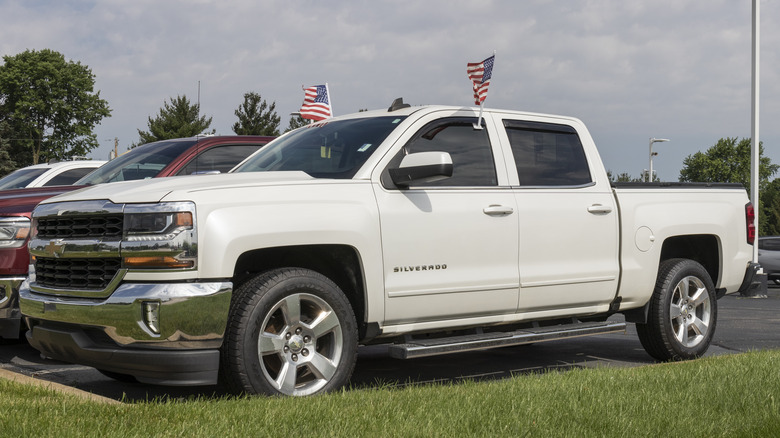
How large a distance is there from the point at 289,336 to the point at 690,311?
4088mm

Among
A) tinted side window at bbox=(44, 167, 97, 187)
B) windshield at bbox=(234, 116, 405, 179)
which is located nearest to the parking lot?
windshield at bbox=(234, 116, 405, 179)

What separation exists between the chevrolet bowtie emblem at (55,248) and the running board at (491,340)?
210 cm

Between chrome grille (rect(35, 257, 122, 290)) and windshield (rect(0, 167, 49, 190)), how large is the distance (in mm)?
5540

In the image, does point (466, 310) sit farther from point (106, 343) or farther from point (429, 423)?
point (106, 343)

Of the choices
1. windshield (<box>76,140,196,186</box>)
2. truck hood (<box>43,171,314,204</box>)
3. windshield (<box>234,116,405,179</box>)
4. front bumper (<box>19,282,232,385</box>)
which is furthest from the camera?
windshield (<box>76,140,196,186</box>)

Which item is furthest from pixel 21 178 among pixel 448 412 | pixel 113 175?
pixel 448 412

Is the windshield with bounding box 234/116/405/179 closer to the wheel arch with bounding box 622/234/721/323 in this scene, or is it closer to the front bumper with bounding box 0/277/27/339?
the front bumper with bounding box 0/277/27/339

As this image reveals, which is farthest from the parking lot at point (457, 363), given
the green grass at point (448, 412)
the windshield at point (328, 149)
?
the windshield at point (328, 149)

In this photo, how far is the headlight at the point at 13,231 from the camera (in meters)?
7.33

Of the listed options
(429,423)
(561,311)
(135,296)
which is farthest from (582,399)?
(135,296)

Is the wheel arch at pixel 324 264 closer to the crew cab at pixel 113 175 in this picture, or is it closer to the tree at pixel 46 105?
the crew cab at pixel 113 175

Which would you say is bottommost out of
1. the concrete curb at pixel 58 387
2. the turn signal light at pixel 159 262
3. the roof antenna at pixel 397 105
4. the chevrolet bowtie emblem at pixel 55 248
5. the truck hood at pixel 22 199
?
the concrete curb at pixel 58 387

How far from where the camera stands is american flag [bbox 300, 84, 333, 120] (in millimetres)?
21891

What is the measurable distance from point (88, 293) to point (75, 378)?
1950 mm
